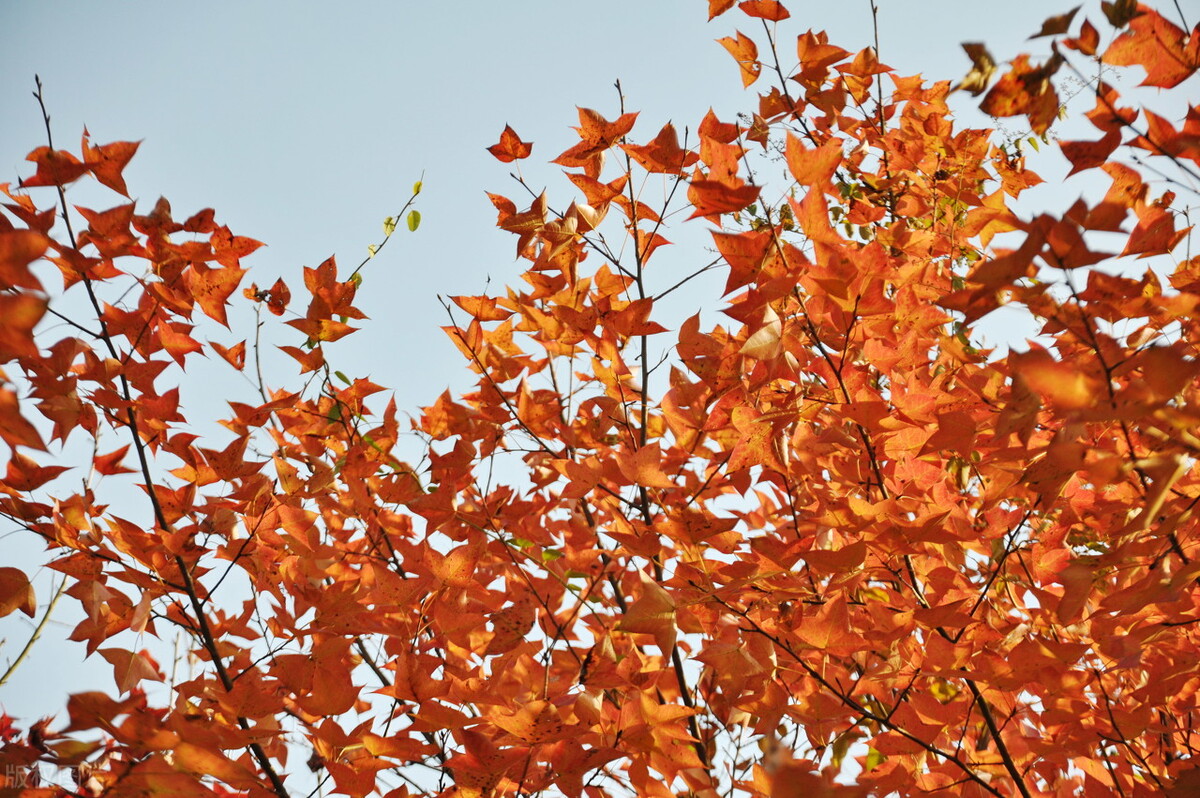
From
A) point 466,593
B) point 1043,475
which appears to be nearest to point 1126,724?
point 1043,475

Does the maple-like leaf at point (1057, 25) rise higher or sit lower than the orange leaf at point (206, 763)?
higher

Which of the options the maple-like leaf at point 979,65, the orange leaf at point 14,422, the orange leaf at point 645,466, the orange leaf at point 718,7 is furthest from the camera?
the orange leaf at point 718,7

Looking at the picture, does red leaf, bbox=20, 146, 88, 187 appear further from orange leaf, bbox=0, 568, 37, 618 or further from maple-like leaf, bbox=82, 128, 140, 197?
orange leaf, bbox=0, 568, 37, 618

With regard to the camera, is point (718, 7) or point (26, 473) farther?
point (718, 7)

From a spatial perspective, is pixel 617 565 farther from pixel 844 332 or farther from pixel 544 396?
pixel 844 332

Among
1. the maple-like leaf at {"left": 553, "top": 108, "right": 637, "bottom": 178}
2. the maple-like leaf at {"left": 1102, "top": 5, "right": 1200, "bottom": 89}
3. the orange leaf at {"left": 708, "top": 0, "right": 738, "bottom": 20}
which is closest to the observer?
the maple-like leaf at {"left": 1102, "top": 5, "right": 1200, "bottom": 89}

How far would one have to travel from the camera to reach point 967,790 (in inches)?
65.6

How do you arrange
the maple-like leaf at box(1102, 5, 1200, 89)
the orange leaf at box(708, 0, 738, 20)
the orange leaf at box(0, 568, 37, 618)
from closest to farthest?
the maple-like leaf at box(1102, 5, 1200, 89) → the orange leaf at box(0, 568, 37, 618) → the orange leaf at box(708, 0, 738, 20)

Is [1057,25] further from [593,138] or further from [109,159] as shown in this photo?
[109,159]

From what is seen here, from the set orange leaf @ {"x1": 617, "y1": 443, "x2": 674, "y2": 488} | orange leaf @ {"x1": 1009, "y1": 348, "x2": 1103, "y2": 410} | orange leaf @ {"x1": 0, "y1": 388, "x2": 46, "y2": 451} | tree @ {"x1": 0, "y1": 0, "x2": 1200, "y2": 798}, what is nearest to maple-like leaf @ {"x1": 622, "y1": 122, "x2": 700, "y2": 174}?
tree @ {"x1": 0, "y1": 0, "x2": 1200, "y2": 798}

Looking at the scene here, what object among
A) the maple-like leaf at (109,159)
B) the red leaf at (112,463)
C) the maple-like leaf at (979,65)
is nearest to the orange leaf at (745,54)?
the maple-like leaf at (979,65)

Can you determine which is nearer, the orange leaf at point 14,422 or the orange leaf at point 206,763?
the orange leaf at point 14,422

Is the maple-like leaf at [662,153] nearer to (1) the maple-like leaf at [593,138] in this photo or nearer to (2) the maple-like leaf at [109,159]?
(1) the maple-like leaf at [593,138]

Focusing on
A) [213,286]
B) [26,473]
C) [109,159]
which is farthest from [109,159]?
[26,473]
